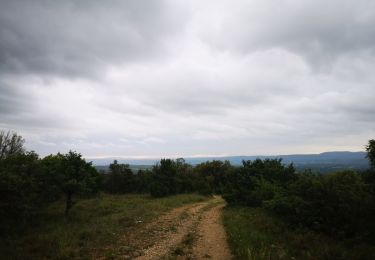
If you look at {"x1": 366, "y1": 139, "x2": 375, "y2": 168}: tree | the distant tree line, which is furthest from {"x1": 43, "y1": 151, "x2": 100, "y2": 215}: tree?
{"x1": 366, "y1": 139, "x2": 375, "y2": 168}: tree

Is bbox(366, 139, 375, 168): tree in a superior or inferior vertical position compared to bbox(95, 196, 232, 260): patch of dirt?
superior

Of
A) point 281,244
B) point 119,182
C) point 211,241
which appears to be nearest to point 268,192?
point 281,244

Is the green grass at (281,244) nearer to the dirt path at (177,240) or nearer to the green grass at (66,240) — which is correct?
the dirt path at (177,240)

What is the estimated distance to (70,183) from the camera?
72.9 ft

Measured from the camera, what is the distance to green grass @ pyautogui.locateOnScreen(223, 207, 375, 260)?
36.7 feet

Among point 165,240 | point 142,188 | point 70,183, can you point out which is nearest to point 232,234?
point 165,240

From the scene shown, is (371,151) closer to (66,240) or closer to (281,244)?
(281,244)

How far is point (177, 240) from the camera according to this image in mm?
13930

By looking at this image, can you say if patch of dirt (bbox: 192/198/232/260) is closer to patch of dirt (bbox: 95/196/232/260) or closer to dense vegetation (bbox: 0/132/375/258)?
patch of dirt (bbox: 95/196/232/260)

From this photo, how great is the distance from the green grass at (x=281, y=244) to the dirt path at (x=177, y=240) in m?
0.77

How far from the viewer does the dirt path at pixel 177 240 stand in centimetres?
1173

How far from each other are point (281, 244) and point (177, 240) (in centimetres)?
516

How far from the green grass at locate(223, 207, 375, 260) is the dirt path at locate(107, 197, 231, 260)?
2.51 ft

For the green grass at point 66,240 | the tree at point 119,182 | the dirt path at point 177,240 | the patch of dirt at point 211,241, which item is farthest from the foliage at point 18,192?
the tree at point 119,182
